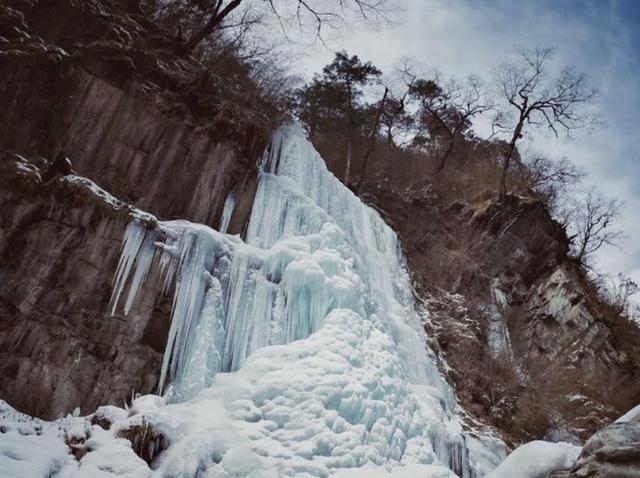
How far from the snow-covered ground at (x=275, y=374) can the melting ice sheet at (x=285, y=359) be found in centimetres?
2

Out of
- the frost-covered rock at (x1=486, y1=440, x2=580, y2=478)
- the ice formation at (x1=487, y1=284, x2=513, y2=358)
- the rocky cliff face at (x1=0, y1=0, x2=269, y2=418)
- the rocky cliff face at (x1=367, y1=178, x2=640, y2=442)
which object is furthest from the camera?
the ice formation at (x1=487, y1=284, x2=513, y2=358)

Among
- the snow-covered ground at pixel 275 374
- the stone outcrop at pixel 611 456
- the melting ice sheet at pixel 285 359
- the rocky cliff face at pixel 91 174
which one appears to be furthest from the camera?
the rocky cliff face at pixel 91 174

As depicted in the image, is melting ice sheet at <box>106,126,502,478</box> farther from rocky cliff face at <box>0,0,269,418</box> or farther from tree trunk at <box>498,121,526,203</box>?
tree trunk at <box>498,121,526,203</box>

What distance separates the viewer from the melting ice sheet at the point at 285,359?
598cm

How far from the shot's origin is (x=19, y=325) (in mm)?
6531

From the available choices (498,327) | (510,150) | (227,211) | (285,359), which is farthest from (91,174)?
(510,150)

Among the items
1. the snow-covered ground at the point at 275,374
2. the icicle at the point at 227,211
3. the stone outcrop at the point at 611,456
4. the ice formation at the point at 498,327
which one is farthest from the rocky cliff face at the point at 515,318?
the stone outcrop at the point at 611,456

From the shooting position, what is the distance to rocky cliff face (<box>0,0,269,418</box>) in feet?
21.7

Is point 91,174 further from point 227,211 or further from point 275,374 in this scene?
point 275,374

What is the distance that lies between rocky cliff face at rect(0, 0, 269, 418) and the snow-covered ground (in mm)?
395

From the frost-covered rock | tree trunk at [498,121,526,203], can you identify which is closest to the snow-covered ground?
the frost-covered rock

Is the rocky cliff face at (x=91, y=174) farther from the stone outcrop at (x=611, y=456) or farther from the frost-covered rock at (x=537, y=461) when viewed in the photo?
the stone outcrop at (x=611, y=456)

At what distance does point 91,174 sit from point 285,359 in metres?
4.67

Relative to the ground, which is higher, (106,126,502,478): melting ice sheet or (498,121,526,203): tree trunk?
(498,121,526,203): tree trunk
